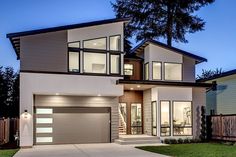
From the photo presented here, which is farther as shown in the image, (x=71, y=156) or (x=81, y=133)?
(x=81, y=133)

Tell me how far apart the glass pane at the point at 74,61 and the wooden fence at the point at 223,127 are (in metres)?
9.16

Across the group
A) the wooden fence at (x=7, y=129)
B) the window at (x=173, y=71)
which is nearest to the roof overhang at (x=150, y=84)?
the window at (x=173, y=71)

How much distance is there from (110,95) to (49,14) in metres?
22.5

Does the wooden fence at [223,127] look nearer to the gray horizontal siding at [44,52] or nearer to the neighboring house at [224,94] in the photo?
the neighboring house at [224,94]

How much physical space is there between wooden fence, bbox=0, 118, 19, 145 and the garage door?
81.4 inches

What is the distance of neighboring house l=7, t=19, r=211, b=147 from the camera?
56.5 feet

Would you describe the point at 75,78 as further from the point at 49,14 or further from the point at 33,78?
the point at 49,14

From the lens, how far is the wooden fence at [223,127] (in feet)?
60.4

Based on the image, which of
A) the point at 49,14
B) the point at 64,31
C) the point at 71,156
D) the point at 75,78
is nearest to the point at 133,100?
the point at 75,78

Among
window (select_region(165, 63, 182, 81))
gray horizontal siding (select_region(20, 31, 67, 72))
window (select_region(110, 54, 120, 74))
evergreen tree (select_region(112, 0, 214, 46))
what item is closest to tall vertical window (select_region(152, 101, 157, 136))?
window (select_region(165, 63, 182, 81))

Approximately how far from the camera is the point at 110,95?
18703mm

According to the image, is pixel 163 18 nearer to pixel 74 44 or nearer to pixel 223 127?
pixel 223 127

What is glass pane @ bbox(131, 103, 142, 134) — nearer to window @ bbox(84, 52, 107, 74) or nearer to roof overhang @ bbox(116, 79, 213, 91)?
roof overhang @ bbox(116, 79, 213, 91)

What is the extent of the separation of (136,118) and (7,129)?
8.15 metres
